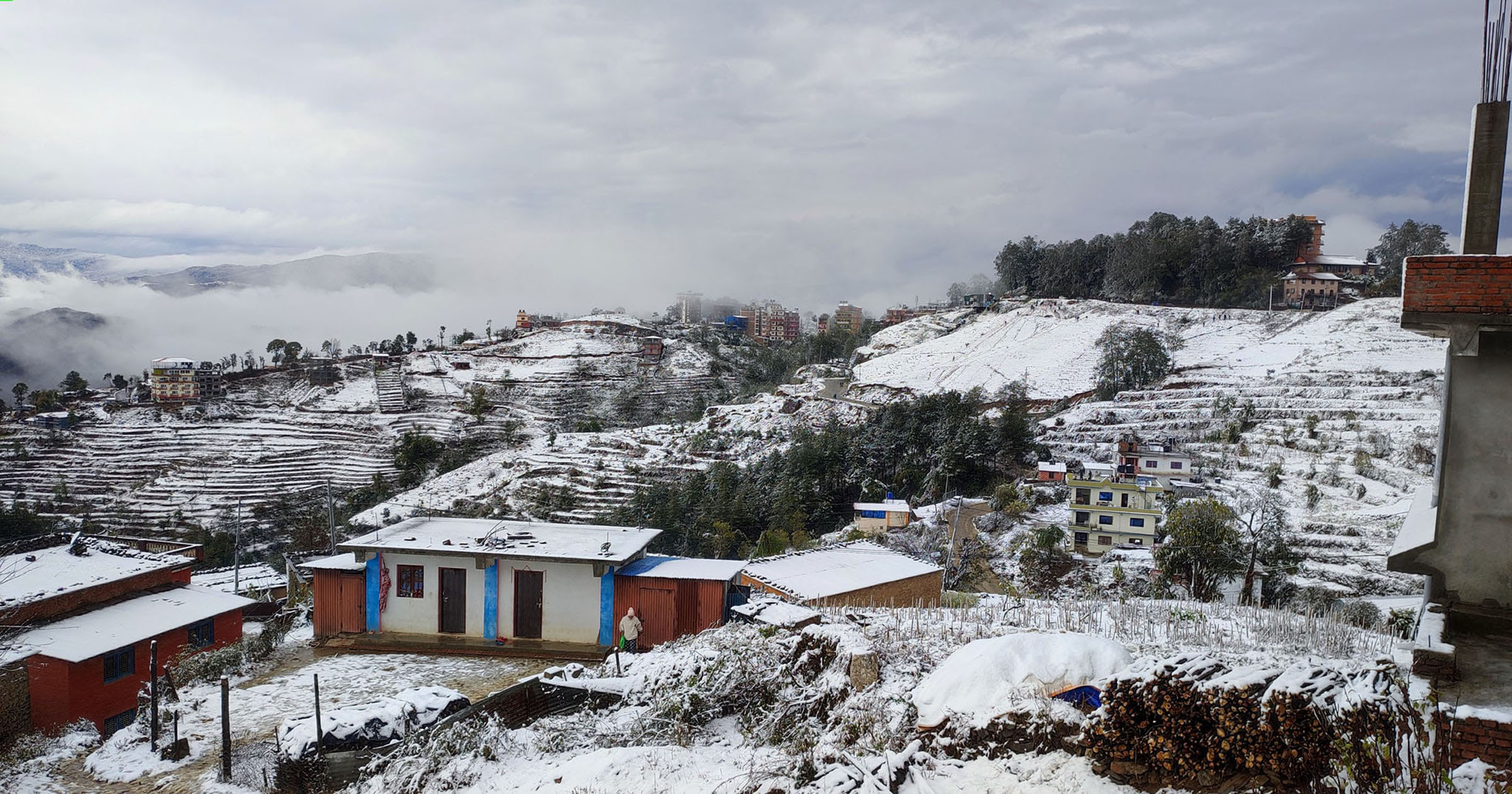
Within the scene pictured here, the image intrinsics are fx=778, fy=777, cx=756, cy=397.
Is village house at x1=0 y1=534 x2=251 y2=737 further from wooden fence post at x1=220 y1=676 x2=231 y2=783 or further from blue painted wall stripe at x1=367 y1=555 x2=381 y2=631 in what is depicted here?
wooden fence post at x1=220 y1=676 x2=231 y2=783

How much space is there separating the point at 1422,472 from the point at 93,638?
38.8 m

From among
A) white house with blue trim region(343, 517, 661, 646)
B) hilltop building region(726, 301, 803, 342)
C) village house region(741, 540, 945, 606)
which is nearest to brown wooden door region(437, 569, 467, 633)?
white house with blue trim region(343, 517, 661, 646)

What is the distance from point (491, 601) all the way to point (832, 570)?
5.62 meters

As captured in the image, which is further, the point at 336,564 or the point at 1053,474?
the point at 1053,474

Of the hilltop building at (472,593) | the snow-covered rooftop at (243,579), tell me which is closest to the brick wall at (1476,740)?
the hilltop building at (472,593)

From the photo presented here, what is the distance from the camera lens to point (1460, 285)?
198 inches

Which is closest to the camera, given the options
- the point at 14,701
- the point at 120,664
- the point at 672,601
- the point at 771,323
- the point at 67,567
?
the point at 14,701

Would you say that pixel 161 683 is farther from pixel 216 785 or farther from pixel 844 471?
pixel 844 471

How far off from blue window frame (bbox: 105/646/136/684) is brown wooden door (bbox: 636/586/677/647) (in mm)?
8317

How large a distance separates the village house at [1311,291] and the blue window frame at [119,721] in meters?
69.9

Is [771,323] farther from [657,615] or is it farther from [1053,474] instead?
[657,615]

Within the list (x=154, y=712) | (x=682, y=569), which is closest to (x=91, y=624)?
(x=154, y=712)

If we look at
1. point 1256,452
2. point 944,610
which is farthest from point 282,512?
point 1256,452

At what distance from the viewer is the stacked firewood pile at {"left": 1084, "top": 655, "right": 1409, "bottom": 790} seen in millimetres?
4043
